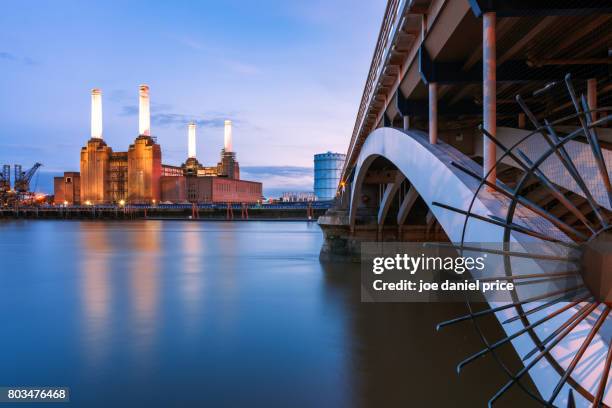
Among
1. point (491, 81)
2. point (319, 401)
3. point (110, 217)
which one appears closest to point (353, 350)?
point (319, 401)

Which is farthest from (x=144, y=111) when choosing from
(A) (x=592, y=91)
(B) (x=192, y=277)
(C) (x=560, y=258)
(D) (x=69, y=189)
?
(C) (x=560, y=258)

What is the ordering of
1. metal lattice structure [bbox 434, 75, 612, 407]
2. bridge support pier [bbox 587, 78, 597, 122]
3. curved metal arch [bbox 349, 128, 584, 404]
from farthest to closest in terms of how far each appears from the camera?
1. bridge support pier [bbox 587, 78, 597, 122]
2. curved metal arch [bbox 349, 128, 584, 404]
3. metal lattice structure [bbox 434, 75, 612, 407]

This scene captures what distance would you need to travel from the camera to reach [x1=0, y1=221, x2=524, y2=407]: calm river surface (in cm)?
898

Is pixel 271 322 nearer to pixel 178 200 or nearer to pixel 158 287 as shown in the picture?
pixel 158 287

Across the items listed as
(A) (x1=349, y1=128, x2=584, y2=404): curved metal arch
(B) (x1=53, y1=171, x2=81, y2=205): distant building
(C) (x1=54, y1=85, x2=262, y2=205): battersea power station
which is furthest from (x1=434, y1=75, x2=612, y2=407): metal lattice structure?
(B) (x1=53, y1=171, x2=81, y2=205): distant building

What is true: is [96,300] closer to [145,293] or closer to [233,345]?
[145,293]

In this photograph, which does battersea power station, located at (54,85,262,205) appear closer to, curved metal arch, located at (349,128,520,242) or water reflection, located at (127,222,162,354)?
water reflection, located at (127,222,162,354)

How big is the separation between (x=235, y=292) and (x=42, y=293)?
26.4 ft

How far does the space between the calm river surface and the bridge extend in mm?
2082

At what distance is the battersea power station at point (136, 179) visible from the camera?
11494 cm

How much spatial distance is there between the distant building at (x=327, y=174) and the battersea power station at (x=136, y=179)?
58.6 metres

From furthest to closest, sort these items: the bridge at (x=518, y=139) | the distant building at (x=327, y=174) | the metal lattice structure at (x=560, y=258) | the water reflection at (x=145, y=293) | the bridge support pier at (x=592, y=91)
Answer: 1. the distant building at (x=327, y=174)
2. the water reflection at (x=145, y=293)
3. the bridge support pier at (x=592, y=91)
4. the bridge at (x=518, y=139)
5. the metal lattice structure at (x=560, y=258)

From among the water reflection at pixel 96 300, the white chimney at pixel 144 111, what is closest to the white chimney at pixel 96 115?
the white chimney at pixel 144 111

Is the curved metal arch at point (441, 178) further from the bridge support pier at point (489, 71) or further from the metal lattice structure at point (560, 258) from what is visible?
the bridge support pier at point (489, 71)
